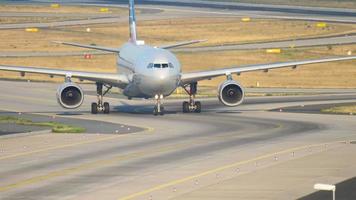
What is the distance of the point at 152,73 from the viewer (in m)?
78.4

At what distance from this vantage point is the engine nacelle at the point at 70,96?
262 ft

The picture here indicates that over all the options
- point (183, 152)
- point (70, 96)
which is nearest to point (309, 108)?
point (70, 96)

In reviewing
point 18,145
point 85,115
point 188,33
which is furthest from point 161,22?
point 18,145

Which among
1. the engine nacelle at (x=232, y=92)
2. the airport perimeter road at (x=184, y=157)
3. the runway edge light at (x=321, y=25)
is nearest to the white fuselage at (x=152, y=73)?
the airport perimeter road at (x=184, y=157)

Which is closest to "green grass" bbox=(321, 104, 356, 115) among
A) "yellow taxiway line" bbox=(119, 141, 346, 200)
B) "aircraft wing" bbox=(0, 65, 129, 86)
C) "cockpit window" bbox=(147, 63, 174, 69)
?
"cockpit window" bbox=(147, 63, 174, 69)

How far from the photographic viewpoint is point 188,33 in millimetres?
149125

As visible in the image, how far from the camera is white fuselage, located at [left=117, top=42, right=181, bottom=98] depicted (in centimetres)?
7819

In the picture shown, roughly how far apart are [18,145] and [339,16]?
382ft

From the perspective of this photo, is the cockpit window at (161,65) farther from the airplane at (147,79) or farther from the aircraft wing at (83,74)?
the aircraft wing at (83,74)

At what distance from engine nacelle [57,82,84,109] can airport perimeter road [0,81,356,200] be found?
2.42 meters

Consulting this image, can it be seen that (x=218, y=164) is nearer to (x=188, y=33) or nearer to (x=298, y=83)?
(x=298, y=83)

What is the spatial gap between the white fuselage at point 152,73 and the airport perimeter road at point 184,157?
193cm

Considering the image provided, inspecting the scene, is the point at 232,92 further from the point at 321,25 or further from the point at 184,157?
the point at 321,25

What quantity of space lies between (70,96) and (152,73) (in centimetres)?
571
